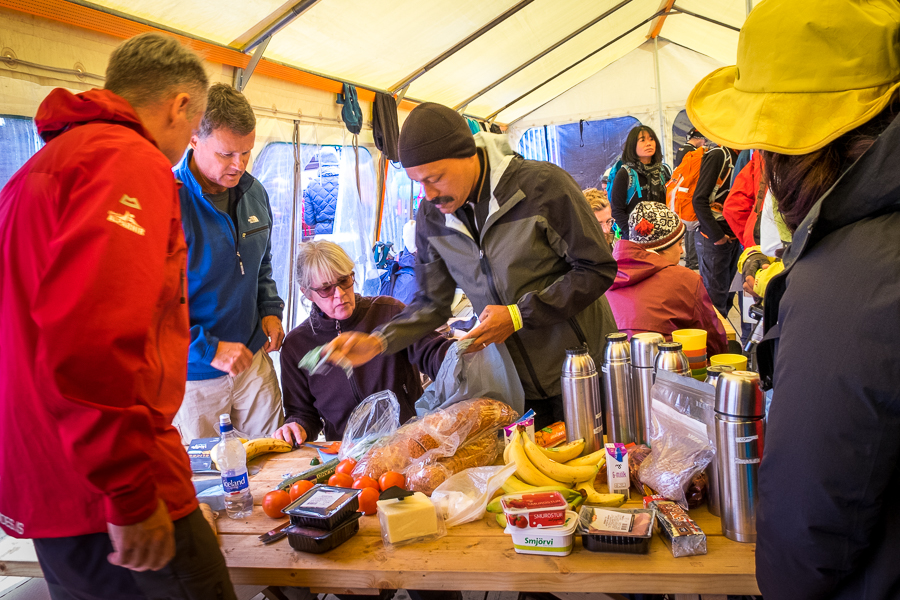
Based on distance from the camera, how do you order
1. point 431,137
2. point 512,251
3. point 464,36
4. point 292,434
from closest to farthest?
point 431,137, point 512,251, point 292,434, point 464,36

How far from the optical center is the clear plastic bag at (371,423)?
6.84 ft

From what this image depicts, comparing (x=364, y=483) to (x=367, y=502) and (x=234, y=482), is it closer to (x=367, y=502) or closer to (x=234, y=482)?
(x=367, y=502)

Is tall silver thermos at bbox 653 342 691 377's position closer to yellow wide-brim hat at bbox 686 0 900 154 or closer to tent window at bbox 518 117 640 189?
yellow wide-brim hat at bbox 686 0 900 154

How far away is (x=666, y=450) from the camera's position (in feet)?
5.05

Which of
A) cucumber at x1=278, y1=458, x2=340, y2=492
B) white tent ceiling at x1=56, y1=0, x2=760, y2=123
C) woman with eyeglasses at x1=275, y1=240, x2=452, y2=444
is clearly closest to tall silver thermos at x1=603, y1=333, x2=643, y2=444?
cucumber at x1=278, y1=458, x2=340, y2=492

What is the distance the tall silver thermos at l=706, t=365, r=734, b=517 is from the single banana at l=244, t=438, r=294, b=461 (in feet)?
5.16

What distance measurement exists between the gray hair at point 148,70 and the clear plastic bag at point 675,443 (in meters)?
1.42

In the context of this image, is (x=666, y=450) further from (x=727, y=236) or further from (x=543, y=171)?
(x=727, y=236)

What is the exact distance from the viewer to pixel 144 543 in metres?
1.17

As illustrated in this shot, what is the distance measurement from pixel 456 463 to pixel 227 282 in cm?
156

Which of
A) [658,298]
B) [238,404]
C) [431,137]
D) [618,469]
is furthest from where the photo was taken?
[238,404]

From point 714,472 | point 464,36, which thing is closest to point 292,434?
point 714,472

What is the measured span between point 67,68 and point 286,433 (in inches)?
83.1

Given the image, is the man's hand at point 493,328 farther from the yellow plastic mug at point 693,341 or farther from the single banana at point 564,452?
the yellow plastic mug at point 693,341
